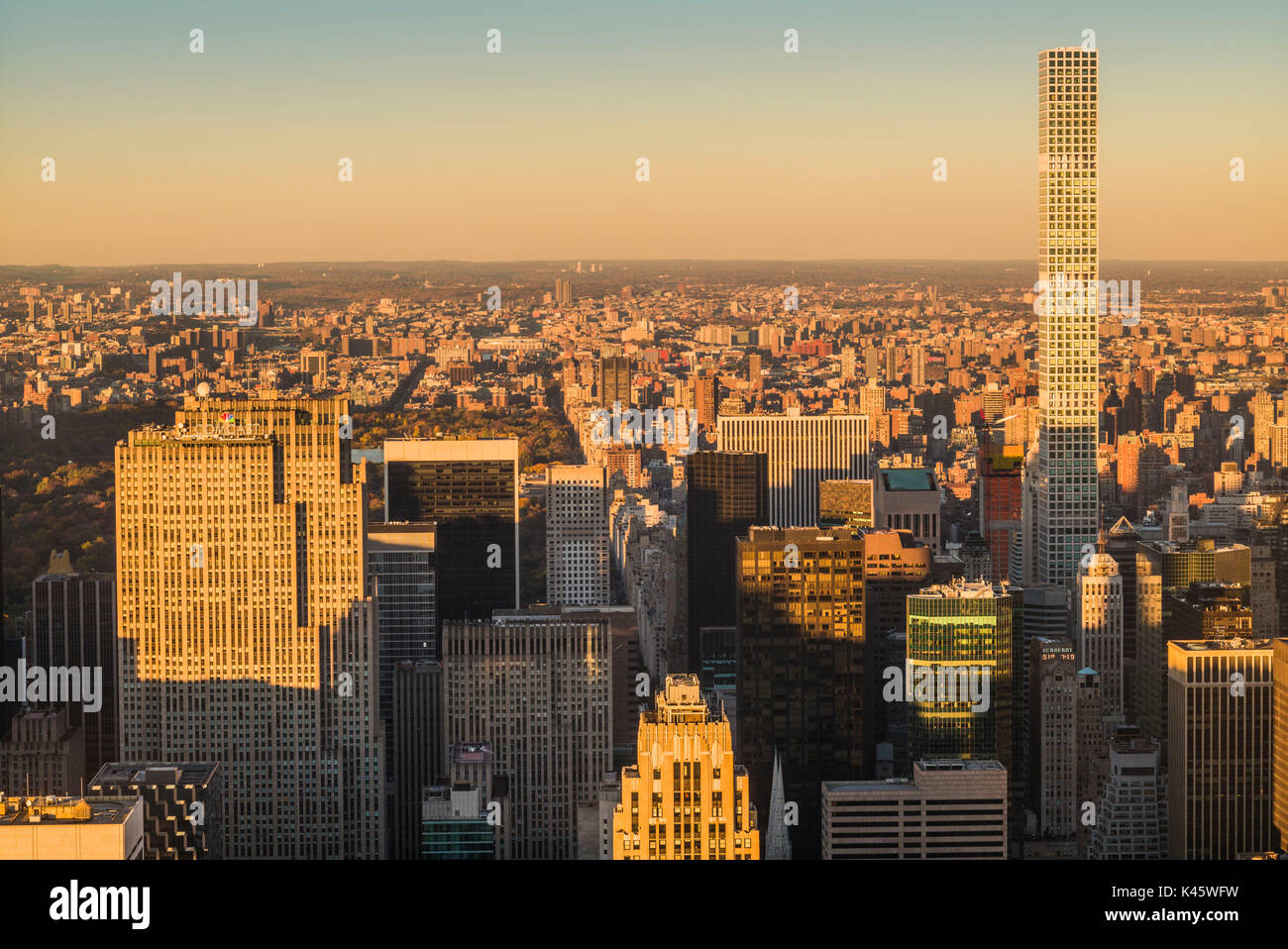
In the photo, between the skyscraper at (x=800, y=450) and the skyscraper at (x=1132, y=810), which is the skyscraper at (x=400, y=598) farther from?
the skyscraper at (x=1132, y=810)

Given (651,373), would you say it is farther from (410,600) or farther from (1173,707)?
(1173,707)

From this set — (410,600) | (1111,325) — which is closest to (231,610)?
(410,600)

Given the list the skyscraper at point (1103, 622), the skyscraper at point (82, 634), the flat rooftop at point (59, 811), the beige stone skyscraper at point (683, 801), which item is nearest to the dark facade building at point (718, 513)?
the skyscraper at point (1103, 622)

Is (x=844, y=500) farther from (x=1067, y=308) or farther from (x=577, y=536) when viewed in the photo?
(x=577, y=536)

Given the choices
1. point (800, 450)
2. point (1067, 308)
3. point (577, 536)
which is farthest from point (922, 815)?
point (1067, 308)

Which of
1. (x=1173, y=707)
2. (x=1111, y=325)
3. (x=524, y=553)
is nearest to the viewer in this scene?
(x=1173, y=707)

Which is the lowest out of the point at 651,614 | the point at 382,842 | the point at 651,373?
the point at 382,842

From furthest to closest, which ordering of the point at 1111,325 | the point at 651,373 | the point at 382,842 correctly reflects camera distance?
the point at 1111,325, the point at 651,373, the point at 382,842
